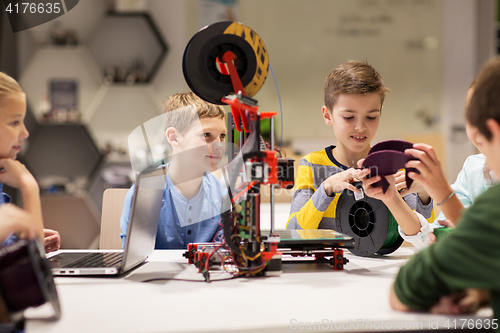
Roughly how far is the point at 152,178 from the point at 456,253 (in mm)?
784

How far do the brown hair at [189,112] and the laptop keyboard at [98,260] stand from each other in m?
0.65

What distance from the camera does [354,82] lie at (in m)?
1.48

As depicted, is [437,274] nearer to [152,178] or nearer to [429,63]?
[152,178]

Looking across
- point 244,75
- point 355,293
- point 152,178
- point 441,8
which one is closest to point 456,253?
point 355,293

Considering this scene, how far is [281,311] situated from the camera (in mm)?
650

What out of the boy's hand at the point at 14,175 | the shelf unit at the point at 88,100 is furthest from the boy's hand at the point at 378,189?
the shelf unit at the point at 88,100

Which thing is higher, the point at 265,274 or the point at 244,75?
the point at 244,75

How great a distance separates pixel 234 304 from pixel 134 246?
1.31 ft

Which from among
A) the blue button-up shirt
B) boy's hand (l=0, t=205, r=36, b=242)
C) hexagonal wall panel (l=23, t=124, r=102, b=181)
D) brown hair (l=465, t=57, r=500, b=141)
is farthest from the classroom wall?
boy's hand (l=0, t=205, r=36, b=242)

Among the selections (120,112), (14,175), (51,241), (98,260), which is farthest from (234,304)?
(120,112)

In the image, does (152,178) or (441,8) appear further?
(441,8)

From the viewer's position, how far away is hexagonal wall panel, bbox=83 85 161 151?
10.1 feet

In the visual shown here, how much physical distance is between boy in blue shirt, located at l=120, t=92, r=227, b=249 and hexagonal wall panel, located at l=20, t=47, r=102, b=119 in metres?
1.87

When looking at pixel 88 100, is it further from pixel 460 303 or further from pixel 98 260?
pixel 460 303
